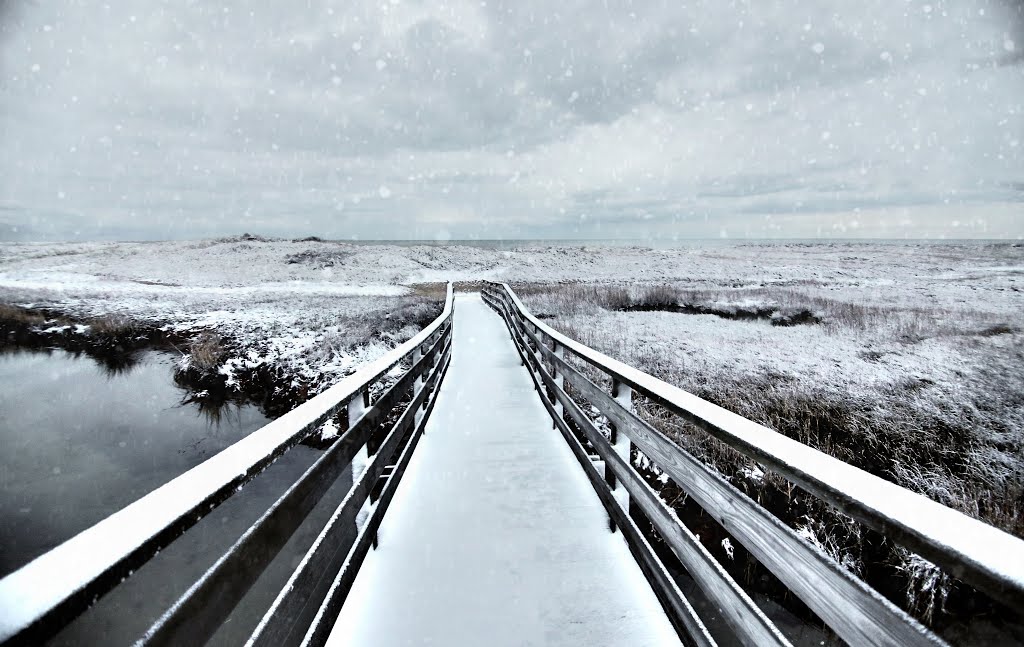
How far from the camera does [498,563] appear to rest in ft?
10.6

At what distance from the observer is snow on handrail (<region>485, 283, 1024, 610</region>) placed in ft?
3.07

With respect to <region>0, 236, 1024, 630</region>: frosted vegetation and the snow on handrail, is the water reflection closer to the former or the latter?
<region>0, 236, 1024, 630</region>: frosted vegetation

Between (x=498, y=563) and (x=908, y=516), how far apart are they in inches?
103

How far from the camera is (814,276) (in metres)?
44.8

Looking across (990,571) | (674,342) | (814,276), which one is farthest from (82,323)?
(814,276)

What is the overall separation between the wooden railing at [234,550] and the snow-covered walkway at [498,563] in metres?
0.27

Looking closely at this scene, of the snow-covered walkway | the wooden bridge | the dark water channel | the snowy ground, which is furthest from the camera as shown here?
the snowy ground

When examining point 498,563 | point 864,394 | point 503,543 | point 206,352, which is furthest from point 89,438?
point 864,394

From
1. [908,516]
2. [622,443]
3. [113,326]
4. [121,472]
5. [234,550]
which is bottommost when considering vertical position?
[121,472]

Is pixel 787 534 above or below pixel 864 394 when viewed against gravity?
above

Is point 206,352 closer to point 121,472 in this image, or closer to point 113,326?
point 121,472

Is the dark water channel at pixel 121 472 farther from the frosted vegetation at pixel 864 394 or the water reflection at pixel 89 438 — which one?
the frosted vegetation at pixel 864 394

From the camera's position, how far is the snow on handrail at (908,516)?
94cm

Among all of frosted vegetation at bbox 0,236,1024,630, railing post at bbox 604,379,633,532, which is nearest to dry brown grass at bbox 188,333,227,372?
frosted vegetation at bbox 0,236,1024,630
